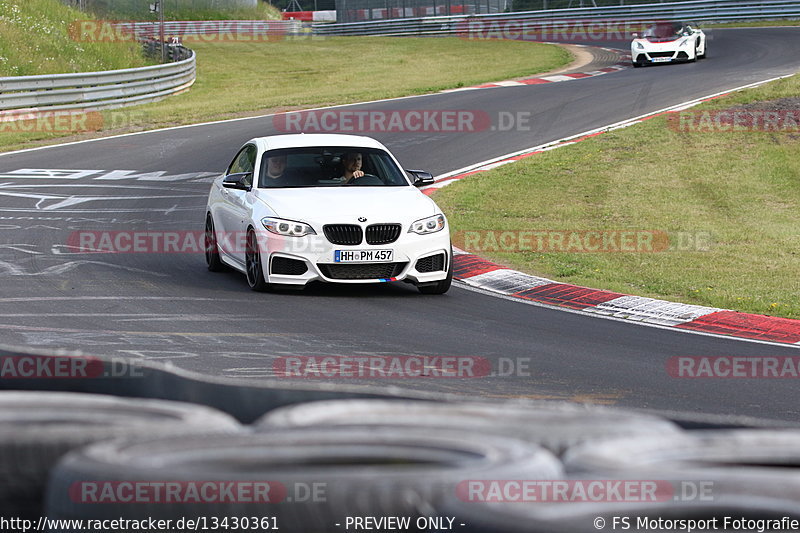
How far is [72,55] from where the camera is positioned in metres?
36.2

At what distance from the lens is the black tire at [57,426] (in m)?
3.20

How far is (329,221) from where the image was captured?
10828 mm

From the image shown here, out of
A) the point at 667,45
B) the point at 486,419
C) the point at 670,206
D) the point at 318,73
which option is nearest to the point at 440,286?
the point at 670,206

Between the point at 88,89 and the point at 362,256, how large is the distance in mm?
19966

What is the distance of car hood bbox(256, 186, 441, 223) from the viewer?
429 inches

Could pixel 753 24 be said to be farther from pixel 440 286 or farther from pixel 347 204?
pixel 347 204

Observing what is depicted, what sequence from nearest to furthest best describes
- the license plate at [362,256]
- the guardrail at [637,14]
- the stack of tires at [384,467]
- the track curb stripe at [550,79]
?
the stack of tires at [384,467]
the license plate at [362,256]
the track curb stripe at [550,79]
the guardrail at [637,14]

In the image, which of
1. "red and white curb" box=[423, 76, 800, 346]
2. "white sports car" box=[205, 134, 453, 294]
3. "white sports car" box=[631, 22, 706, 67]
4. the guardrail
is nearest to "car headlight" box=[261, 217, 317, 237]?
"white sports car" box=[205, 134, 453, 294]

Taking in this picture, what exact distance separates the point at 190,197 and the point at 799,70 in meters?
19.9

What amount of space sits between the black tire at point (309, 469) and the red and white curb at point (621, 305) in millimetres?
6878

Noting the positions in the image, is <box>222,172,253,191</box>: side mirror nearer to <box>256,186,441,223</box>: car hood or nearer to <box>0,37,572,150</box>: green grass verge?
<box>256,186,441,223</box>: car hood

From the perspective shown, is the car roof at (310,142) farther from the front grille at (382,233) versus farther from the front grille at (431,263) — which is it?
the front grille at (431,263)

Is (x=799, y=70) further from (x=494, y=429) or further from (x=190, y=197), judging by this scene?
(x=494, y=429)

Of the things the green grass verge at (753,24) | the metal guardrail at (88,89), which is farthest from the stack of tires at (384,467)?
the green grass verge at (753,24)
